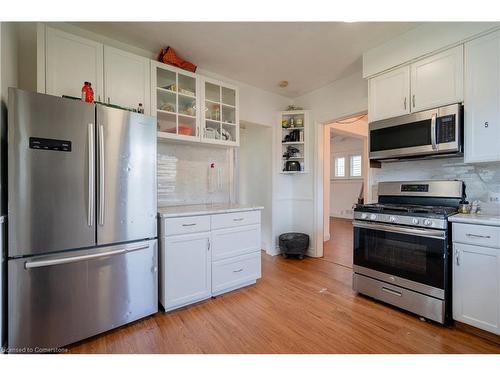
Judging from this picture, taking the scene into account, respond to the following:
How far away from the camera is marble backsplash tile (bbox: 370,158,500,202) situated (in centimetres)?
192

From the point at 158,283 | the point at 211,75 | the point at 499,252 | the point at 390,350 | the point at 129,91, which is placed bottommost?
the point at 390,350

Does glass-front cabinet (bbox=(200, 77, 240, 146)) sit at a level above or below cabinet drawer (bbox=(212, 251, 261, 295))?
above

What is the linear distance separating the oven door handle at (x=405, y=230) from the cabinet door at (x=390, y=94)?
1.12 meters

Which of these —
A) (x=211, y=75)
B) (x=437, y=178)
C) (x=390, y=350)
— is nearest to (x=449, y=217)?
(x=437, y=178)

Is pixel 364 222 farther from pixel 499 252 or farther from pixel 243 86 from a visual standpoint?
pixel 243 86

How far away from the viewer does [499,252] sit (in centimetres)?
153

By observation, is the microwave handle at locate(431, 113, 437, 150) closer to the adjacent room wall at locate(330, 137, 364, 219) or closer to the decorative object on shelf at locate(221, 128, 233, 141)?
the decorative object on shelf at locate(221, 128, 233, 141)

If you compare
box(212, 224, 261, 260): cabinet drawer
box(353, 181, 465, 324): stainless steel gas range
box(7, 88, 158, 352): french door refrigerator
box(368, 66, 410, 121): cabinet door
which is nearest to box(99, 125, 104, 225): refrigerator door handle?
box(7, 88, 158, 352): french door refrigerator

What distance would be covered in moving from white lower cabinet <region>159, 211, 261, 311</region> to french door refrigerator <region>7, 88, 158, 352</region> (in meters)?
0.13

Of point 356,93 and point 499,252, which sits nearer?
point 499,252

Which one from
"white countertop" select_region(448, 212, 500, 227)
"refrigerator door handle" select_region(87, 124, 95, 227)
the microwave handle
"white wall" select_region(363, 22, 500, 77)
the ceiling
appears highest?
the ceiling

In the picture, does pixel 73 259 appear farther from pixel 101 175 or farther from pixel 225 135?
pixel 225 135

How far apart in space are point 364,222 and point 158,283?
2.01 m

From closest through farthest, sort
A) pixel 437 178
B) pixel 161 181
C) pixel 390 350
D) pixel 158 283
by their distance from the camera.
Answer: pixel 390 350 → pixel 158 283 → pixel 437 178 → pixel 161 181
